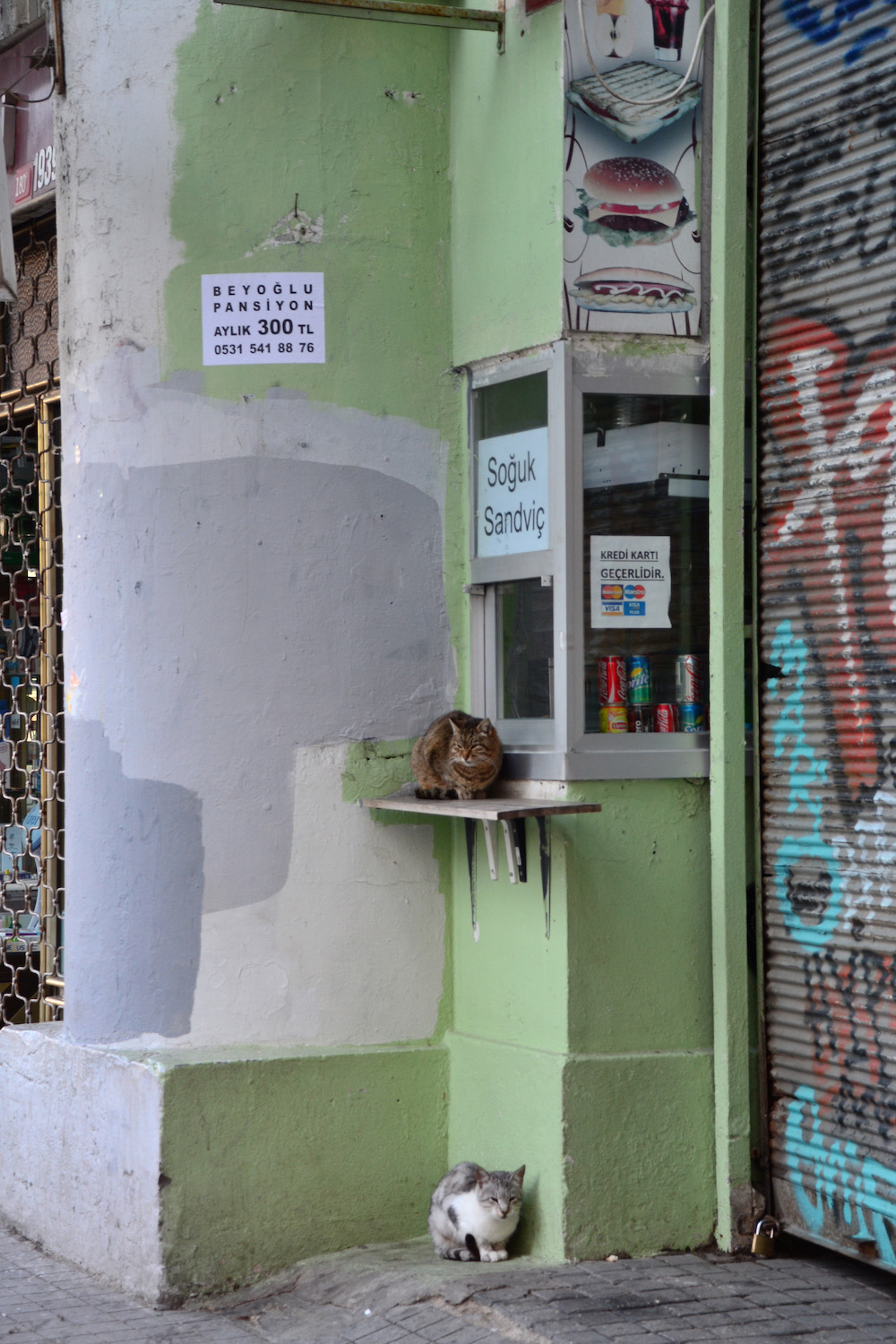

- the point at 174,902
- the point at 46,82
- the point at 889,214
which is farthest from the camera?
the point at 46,82

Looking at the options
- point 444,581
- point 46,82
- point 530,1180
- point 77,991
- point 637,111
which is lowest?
point 530,1180

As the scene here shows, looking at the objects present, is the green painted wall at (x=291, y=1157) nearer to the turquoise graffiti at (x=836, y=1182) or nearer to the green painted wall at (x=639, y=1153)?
the green painted wall at (x=639, y=1153)

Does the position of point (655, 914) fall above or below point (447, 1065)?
above

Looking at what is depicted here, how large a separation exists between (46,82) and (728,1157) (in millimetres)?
5407

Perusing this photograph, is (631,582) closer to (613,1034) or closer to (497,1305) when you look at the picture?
(613,1034)

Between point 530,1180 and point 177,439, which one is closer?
point 530,1180

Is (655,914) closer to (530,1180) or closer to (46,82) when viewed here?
(530,1180)

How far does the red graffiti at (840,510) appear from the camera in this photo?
485 cm

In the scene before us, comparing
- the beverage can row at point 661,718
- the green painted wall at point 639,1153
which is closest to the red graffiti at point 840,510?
the beverage can row at point 661,718

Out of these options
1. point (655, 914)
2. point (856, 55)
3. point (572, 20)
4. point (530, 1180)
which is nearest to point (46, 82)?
point (572, 20)

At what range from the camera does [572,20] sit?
529 centimetres

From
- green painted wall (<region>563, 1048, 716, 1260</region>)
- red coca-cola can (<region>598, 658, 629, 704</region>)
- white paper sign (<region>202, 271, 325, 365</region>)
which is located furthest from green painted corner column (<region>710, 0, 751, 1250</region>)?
white paper sign (<region>202, 271, 325, 365</region>)

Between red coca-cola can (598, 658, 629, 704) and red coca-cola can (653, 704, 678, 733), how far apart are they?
15cm

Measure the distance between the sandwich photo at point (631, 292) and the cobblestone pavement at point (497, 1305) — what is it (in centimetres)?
329
